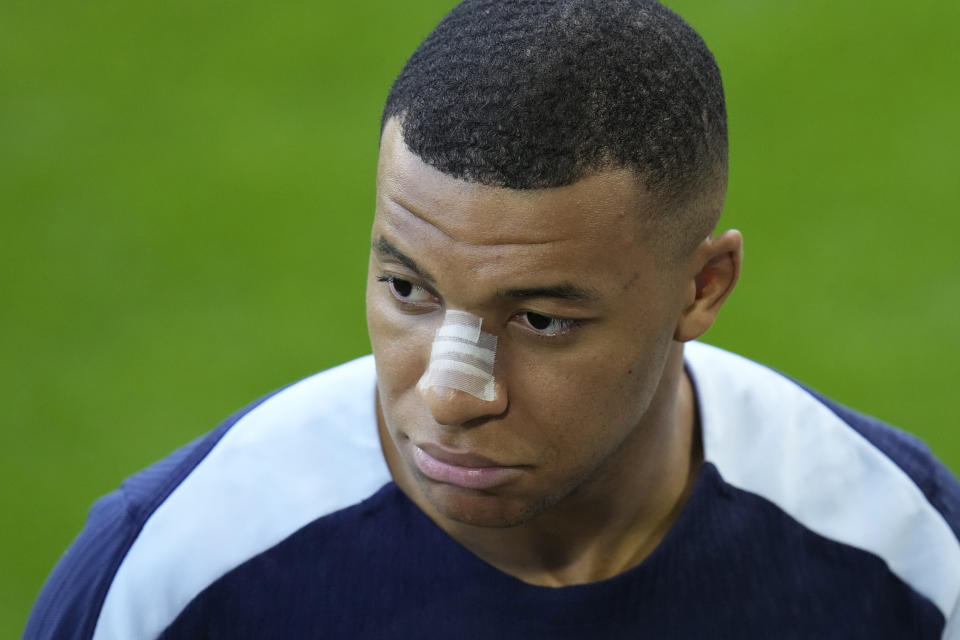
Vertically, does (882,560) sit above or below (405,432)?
below

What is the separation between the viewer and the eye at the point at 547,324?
70.1 inches

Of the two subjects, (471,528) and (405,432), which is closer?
(405,432)

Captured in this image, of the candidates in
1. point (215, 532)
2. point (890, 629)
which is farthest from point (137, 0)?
point (890, 629)

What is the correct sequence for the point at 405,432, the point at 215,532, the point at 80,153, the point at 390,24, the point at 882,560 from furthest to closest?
the point at 390,24, the point at 80,153, the point at 882,560, the point at 215,532, the point at 405,432

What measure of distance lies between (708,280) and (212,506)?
31.9 inches

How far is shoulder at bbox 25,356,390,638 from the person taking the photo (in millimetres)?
1977

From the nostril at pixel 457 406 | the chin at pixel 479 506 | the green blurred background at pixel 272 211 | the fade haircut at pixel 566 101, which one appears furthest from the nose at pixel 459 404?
the green blurred background at pixel 272 211

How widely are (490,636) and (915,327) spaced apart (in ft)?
8.82

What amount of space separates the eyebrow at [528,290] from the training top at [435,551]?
0.45 meters

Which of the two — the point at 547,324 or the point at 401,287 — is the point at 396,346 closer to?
the point at 401,287

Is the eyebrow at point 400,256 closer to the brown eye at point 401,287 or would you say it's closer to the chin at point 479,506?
the brown eye at point 401,287

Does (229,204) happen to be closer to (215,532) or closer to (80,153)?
(80,153)

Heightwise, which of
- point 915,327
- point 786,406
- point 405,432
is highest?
point 405,432

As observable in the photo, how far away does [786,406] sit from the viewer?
2303 mm
